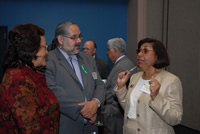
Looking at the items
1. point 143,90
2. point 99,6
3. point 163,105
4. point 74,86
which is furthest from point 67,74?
point 99,6

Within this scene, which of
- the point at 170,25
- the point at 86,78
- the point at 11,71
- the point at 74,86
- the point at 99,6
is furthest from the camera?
the point at 99,6

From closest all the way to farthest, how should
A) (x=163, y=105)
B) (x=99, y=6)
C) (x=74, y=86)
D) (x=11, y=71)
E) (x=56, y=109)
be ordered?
(x=11, y=71)
(x=56, y=109)
(x=163, y=105)
(x=74, y=86)
(x=99, y=6)

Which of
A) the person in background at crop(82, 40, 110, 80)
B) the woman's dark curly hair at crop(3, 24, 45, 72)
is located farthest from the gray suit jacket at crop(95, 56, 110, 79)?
the woman's dark curly hair at crop(3, 24, 45, 72)

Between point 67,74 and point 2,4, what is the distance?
4.20 m

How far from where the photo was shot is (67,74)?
1.80 meters

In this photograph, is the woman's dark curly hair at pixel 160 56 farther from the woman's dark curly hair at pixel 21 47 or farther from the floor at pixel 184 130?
the floor at pixel 184 130

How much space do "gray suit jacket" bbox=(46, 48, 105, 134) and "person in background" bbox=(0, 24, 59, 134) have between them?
24 centimetres

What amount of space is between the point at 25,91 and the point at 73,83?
0.60 metres

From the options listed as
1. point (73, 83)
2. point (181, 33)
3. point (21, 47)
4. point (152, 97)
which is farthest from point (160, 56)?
point (181, 33)

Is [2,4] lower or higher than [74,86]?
higher

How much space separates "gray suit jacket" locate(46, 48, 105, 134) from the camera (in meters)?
1.71

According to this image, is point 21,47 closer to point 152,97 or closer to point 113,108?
point 152,97

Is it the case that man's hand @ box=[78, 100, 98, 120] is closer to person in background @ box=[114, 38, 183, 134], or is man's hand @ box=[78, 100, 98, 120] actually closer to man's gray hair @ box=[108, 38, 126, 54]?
person in background @ box=[114, 38, 183, 134]

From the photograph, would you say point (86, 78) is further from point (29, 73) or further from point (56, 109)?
point (29, 73)
